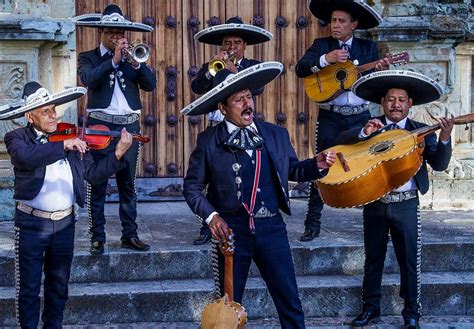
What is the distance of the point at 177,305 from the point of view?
6.80 metres

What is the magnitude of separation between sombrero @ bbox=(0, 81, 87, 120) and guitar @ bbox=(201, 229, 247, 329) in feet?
4.45

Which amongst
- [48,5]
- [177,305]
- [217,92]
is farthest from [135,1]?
[217,92]

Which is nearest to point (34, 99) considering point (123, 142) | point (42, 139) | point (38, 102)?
point (38, 102)

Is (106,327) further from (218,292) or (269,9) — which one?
(269,9)

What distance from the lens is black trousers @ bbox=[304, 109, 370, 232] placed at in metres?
7.52

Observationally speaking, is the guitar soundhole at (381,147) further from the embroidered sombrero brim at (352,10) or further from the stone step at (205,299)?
the embroidered sombrero brim at (352,10)

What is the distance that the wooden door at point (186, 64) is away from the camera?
9359 millimetres

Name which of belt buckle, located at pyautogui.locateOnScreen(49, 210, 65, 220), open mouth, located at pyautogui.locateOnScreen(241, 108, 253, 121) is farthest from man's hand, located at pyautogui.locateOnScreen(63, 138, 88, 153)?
open mouth, located at pyautogui.locateOnScreen(241, 108, 253, 121)

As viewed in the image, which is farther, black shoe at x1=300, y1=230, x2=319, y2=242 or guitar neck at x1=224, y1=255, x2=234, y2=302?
black shoe at x1=300, y1=230, x2=319, y2=242

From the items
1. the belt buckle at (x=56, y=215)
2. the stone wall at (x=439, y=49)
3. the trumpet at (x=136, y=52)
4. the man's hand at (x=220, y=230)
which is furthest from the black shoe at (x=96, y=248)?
the stone wall at (x=439, y=49)

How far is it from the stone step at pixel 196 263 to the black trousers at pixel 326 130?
0.38 m

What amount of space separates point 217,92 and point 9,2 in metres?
3.59

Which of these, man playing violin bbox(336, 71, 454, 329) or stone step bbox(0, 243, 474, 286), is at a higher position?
man playing violin bbox(336, 71, 454, 329)

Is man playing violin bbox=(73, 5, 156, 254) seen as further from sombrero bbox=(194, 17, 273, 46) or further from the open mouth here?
the open mouth
